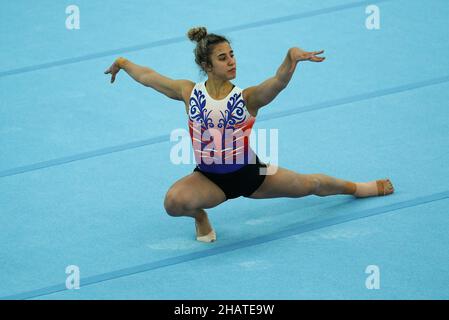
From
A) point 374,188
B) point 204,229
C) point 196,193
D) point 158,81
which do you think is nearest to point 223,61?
point 158,81

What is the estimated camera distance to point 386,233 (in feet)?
13.9

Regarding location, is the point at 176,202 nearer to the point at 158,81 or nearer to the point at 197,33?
the point at 158,81

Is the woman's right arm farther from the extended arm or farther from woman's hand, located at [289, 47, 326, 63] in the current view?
woman's hand, located at [289, 47, 326, 63]

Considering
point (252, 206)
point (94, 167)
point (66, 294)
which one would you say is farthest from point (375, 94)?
point (66, 294)

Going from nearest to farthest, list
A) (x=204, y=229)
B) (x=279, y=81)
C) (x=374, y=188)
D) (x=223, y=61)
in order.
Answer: (x=279, y=81), (x=223, y=61), (x=204, y=229), (x=374, y=188)

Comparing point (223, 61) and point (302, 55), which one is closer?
point (302, 55)

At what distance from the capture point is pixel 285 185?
4281 mm

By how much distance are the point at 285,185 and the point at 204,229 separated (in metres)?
0.45

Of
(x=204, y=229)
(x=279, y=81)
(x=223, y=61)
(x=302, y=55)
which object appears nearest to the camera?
(x=302, y=55)

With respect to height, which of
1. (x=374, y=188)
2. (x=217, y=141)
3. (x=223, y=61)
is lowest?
(x=374, y=188)

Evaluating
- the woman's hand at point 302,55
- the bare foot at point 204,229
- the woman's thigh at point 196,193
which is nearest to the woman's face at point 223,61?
the woman's hand at point 302,55

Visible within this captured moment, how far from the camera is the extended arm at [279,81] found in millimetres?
3740

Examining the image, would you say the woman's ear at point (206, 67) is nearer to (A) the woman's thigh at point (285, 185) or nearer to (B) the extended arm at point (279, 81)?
(B) the extended arm at point (279, 81)

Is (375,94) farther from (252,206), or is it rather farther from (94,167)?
(94,167)
